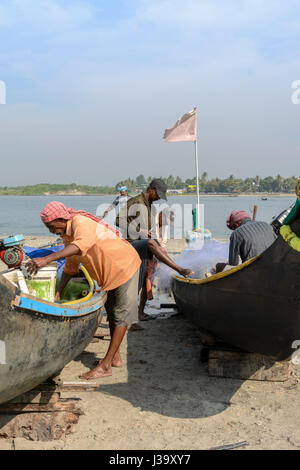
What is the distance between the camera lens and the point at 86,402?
13.4ft

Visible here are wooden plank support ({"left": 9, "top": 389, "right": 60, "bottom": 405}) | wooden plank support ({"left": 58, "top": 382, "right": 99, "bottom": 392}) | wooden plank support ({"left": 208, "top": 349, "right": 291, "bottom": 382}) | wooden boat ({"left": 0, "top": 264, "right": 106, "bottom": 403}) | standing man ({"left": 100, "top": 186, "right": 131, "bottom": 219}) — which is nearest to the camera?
wooden boat ({"left": 0, "top": 264, "right": 106, "bottom": 403})

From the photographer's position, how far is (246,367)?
456 centimetres

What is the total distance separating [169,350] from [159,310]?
2220 millimetres

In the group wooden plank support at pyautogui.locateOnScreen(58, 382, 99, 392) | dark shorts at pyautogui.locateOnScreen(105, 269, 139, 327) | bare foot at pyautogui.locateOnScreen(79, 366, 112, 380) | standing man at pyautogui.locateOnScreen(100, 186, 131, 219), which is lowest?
bare foot at pyautogui.locateOnScreen(79, 366, 112, 380)

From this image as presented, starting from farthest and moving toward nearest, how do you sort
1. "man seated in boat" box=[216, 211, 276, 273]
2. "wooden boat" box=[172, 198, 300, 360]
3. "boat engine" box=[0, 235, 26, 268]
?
1. "boat engine" box=[0, 235, 26, 268]
2. "man seated in boat" box=[216, 211, 276, 273]
3. "wooden boat" box=[172, 198, 300, 360]

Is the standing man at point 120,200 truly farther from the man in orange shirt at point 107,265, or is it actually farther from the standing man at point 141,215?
the man in orange shirt at point 107,265

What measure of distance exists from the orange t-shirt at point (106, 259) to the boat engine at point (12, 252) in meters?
1.12

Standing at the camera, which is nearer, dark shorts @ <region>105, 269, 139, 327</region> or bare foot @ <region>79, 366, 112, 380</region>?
bare foot @ <region>79, 366, 112, 380</region>

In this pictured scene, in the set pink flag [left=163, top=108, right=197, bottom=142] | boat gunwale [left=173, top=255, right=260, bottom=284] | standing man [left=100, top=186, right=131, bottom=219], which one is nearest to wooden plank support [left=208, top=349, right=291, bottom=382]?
boat gunwale [left=173, top=255, right=260, bottom=284]

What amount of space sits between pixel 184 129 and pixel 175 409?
36.3 ft

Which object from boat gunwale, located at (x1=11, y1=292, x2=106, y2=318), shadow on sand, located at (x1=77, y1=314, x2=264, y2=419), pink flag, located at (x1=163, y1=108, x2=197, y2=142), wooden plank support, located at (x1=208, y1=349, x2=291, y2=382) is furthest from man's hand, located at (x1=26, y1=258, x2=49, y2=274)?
pink flag, located at (x1=163, y1=108, x2=197, y2=142)

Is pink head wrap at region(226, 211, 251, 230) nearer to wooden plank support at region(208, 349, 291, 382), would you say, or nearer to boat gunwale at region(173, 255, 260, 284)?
boat gunwale at region(173, 255, 260, 284)

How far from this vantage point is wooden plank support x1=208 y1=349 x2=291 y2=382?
14.8 feet

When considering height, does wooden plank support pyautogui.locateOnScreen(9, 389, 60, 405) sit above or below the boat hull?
below
